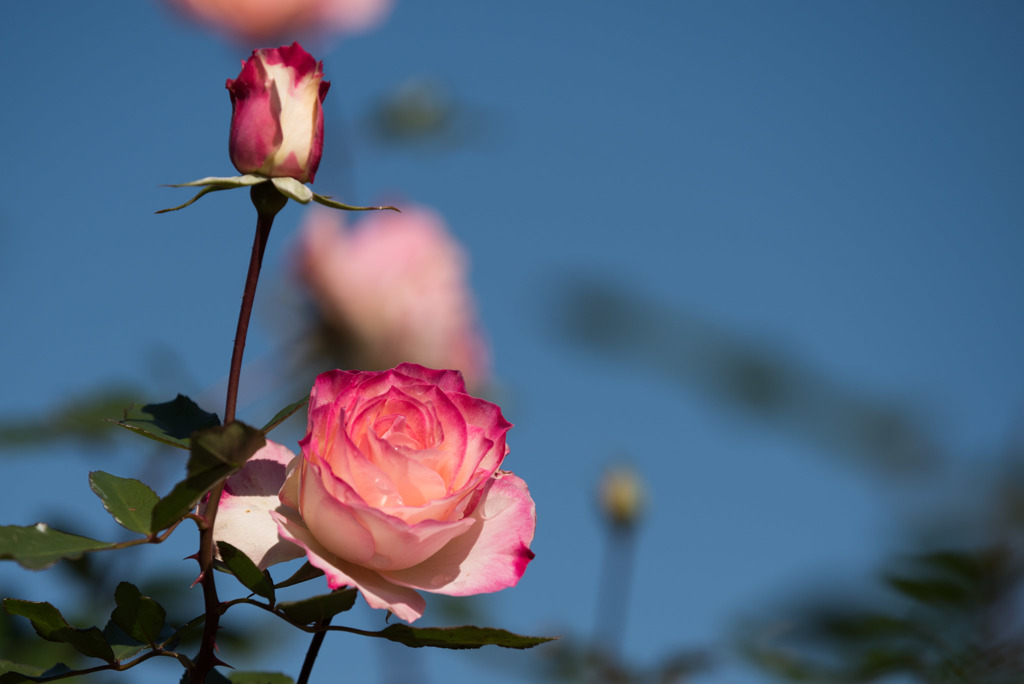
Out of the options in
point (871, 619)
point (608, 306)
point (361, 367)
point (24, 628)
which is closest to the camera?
point (608, 306)

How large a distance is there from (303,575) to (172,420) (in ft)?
0.24

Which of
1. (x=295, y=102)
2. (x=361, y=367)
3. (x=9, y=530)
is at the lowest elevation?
(x=9, y=530)

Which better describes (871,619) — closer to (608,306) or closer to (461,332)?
(608,306)

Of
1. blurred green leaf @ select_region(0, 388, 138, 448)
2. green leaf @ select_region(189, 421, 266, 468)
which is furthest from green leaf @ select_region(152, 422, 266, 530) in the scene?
blurred green leaf @ select_region(0, 388, 138, 448)

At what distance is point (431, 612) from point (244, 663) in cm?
19

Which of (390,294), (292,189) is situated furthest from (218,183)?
(390,294)

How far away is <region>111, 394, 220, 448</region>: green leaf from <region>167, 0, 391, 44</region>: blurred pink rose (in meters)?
0.86

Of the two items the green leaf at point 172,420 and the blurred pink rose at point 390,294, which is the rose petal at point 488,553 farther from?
the blurred pink rose at point 390,294

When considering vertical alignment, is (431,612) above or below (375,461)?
above

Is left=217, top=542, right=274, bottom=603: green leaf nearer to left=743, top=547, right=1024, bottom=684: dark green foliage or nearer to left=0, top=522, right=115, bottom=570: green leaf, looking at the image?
left=0, top=522, right=115, bottom=570: green leaf

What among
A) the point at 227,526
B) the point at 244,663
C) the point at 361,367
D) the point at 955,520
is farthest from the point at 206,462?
the point at 361,367

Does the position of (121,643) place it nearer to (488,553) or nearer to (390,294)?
(488,553)

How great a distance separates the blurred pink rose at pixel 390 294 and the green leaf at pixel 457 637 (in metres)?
0.77

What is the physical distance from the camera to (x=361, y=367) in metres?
1.05
